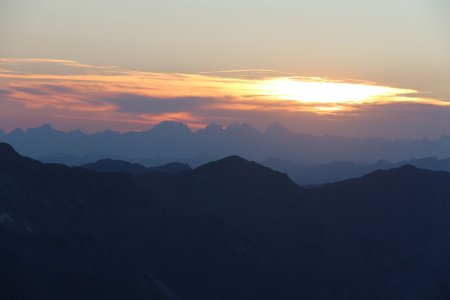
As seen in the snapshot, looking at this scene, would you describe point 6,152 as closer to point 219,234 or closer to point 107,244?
point 107,244

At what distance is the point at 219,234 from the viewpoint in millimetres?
120812

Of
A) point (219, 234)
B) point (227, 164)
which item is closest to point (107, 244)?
point (219, 234)

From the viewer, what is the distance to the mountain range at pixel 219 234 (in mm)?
99062

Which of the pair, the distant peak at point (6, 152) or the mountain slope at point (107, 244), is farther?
the distant peak at point (6, 152)

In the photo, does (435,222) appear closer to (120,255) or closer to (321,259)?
(321,259)

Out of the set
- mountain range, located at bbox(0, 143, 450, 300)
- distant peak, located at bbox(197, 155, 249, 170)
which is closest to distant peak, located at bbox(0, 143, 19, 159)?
mountain range, located at bbox(0, 143, 450, 300)

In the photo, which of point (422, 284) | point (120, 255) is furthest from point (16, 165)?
point (422, 284)

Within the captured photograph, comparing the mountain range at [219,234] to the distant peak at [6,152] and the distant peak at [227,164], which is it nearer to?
the distant peak at [6,152]

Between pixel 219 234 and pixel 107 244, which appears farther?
pixel 219 234

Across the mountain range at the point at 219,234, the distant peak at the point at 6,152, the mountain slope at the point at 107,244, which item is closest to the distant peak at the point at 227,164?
the mountain range at the point at 219,234

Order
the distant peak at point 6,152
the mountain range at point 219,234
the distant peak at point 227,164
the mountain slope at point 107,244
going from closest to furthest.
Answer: the mountain slope at point 107,244
the mountain range at point 219,234
the distant peak at point 6,152
the distant peak at point 227,164

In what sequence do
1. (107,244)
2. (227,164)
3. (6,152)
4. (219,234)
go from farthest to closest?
(227,164)
(6,152)
(219,234)
(107,244)

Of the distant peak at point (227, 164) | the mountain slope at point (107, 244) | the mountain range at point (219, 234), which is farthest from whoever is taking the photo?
the distant peak at point (227, 164)

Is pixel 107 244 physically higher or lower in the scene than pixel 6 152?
lower
